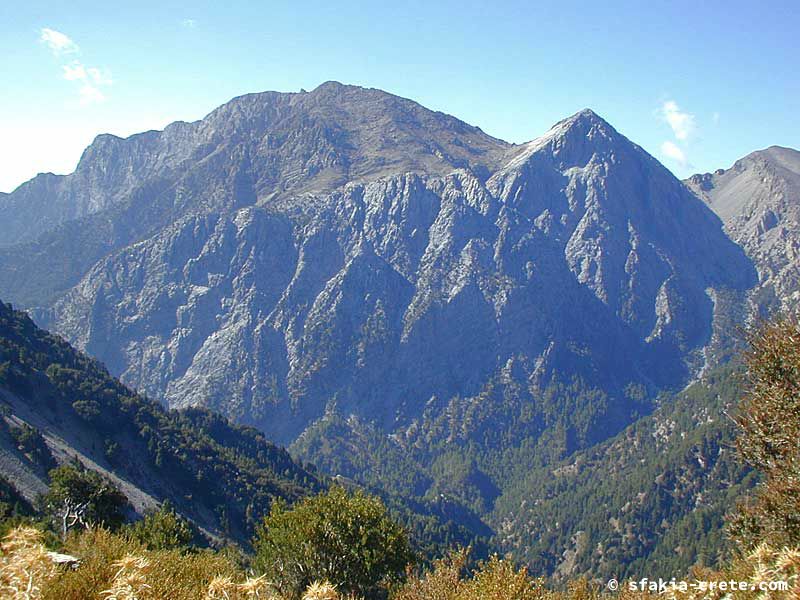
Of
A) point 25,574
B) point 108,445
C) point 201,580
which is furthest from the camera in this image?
point 108,445

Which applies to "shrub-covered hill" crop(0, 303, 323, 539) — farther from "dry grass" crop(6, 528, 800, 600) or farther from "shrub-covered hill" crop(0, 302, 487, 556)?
"dry grass" crop(6, 528, 800, 600)

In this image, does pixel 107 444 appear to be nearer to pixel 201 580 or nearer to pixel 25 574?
pixel 201 580

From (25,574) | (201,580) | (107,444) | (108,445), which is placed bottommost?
(108,445)

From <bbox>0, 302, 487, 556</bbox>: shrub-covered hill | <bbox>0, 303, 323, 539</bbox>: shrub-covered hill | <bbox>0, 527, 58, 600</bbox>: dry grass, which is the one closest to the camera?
<bbox>0, 527, 58, 600</bbox>: dry grass

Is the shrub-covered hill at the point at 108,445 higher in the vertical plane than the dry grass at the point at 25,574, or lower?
lower

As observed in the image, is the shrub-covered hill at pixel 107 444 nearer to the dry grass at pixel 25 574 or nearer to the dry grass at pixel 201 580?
the dry grass at pixel 201 580

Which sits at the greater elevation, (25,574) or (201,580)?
(25,574)

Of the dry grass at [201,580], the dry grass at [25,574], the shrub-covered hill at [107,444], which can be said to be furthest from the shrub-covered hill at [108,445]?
the dry grass at [25,574]

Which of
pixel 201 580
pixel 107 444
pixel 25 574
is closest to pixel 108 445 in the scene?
pixel 107 444

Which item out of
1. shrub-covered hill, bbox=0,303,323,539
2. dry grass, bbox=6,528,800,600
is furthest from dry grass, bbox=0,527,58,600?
shrub-covered hill, bbox=0,303,323,539

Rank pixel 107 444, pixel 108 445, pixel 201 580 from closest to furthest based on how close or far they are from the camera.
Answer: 1. pixel 201 580
2. pixel 108 445
3. pixel 107 444

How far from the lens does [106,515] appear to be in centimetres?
6581

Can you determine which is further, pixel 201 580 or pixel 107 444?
pixel 107 444

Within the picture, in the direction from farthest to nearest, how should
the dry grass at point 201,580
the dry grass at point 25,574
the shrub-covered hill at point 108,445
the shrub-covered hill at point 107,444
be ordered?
1. the shrub-covered hill at point 107,444
2. the shrub-covered hill at point 108,445
3. the dry grass at point 201,580
4. the dry grass at point 25,574
